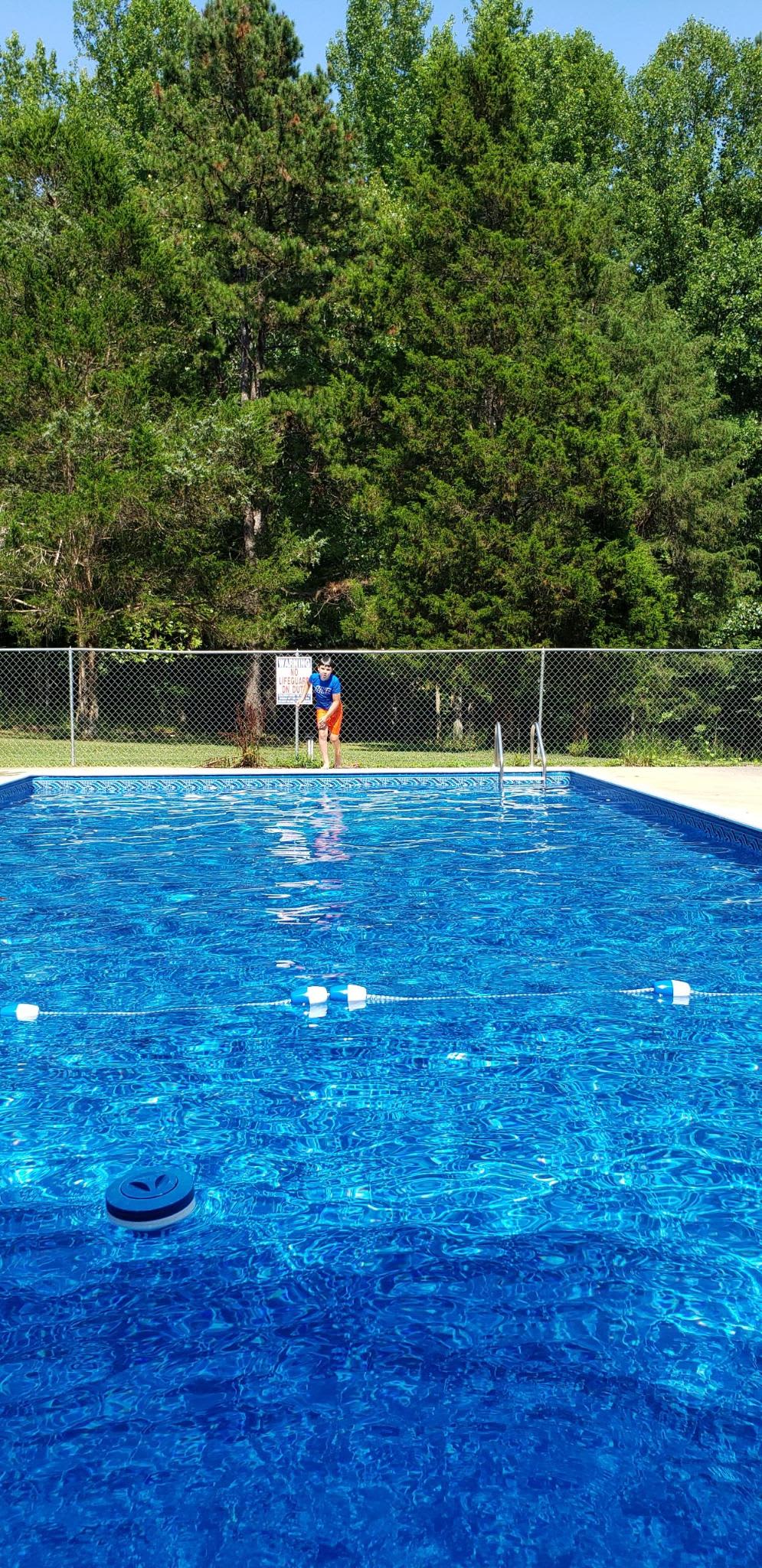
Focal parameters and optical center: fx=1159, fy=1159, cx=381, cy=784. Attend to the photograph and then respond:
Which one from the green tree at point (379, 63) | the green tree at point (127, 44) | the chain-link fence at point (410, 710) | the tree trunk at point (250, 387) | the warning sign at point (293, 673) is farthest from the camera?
the green tree at point (379, 63)

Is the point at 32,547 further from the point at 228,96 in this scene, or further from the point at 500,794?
the point at 500,794

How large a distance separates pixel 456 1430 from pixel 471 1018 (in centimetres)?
316

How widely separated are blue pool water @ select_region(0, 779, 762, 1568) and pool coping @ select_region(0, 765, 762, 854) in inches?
222

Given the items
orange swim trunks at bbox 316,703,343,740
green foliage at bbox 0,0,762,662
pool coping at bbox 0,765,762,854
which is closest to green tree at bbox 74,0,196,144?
green foliage at bbox 0,0,762,662

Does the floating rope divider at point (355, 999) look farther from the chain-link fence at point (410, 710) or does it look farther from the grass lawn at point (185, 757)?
the chain-link fence at point (410, 710)

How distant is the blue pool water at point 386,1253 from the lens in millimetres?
2510

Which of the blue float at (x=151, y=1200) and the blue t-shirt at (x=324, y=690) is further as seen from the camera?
the blue t-shirt at (x=324, y=690)

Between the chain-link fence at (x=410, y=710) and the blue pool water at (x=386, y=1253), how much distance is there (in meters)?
12.0

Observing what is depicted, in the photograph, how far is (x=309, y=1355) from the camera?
3062 millimetres

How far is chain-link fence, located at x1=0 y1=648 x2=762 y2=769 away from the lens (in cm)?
2177

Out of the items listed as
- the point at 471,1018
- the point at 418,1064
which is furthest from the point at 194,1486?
the point at 471,1018

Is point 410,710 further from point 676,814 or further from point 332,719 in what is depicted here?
point 676,814

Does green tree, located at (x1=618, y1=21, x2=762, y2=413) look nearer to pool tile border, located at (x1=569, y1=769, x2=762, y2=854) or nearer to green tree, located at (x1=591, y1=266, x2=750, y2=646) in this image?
green tree, located at (x1=591, y1=266, x2=750, y2=646)

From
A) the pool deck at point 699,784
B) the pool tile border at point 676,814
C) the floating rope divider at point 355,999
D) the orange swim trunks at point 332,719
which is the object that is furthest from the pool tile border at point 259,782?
the floating rope divider at point 355,999
